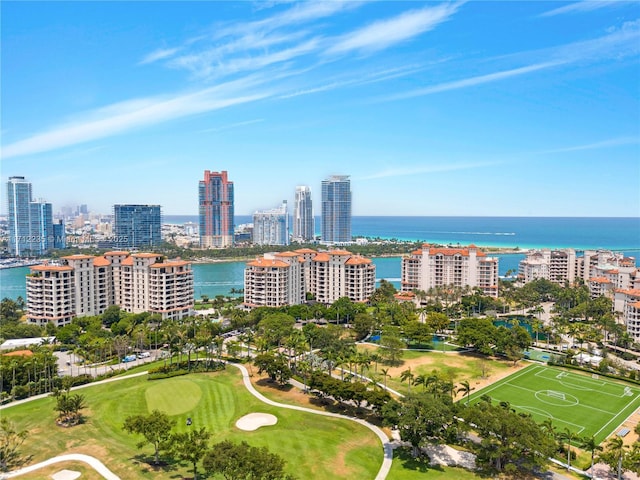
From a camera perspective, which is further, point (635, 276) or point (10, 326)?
point (635, 276)

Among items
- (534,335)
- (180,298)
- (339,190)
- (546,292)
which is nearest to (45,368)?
(180,298)

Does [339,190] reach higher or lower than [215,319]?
higher

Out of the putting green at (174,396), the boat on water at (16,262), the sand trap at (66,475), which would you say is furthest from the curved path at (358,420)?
the boat on water at (16,262)

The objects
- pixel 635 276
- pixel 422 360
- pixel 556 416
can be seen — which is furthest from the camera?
pixel 635 276

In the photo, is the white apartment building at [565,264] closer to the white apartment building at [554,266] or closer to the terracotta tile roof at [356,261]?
the white apartment building at [554,266]

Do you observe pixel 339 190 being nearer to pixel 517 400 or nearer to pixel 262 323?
pixel 262 323

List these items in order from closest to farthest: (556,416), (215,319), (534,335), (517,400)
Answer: (556,416)
(517,400)
(534,335)
(215,319)

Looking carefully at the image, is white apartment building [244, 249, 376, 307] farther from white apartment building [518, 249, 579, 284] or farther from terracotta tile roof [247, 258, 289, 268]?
white apartment building [518, 249, 579, 284]

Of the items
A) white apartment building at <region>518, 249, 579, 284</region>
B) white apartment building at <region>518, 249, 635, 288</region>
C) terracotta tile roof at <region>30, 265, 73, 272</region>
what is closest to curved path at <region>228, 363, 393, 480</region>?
terracotta tile roof at <region>30, 265, 73, 272</region>
